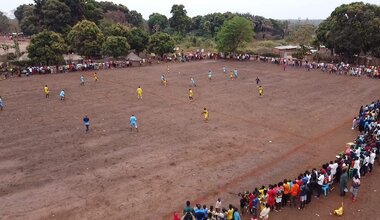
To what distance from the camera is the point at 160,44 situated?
46438 mm

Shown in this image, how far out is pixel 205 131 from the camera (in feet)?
69.2

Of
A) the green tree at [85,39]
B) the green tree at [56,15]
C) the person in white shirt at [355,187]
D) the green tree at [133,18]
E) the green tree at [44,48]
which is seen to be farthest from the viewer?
the green tree at [133,18]

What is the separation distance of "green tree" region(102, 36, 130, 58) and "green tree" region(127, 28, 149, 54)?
350 centimetres

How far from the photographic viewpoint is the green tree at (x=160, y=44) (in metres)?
46.6

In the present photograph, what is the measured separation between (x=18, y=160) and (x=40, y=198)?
14.2 feet

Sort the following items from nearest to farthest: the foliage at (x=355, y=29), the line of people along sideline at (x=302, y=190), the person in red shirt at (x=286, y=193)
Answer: the line of people along sideline at (x=302, y=190)
the person in red shirt at (x=286, y=193)
the foliage at (x=355, y=29)

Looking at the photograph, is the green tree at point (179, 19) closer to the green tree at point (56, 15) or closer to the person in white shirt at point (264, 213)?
the green tree at point (56, 15)

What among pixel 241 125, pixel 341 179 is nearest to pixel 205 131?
pixel 241 125

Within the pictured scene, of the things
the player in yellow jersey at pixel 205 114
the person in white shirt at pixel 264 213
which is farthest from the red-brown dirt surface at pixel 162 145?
the person in white shirt at pixel 264 213

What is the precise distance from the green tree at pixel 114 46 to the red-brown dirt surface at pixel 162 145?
34.5 feet

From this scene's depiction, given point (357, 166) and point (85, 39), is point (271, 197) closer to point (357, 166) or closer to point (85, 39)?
point (357, 166)

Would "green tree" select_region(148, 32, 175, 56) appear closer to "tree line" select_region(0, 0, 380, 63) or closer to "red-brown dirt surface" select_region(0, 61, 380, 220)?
"tree line" select_region(0, 0, 380, 63)

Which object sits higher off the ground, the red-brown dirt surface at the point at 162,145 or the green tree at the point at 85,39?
the green tree at the point at 85,39

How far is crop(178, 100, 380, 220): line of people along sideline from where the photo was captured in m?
11.8
